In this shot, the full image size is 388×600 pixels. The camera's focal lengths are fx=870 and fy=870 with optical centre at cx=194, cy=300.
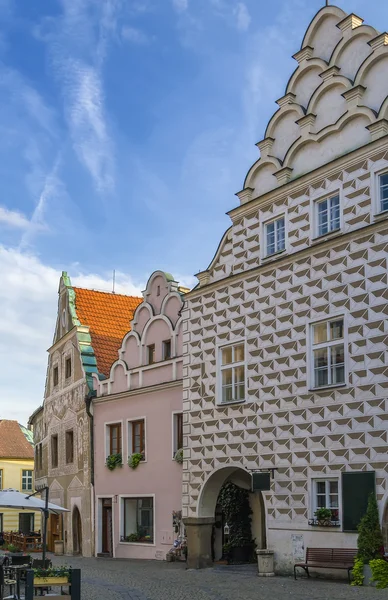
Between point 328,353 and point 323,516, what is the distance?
138 inches

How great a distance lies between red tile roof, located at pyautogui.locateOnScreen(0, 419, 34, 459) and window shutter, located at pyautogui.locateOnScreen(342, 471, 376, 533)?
1700 inches

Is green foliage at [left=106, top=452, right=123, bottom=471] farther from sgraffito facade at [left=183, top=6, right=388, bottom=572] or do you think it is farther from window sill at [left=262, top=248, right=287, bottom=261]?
window sill at [left=262, top=248, right=287, bottom=261]

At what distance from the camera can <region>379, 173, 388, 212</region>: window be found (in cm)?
1850

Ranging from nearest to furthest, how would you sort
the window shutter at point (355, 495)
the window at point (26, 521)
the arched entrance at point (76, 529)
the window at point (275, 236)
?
the window shutter at point (355, 495), the window at point (275, 236), the arched entrance at point (76, 529), the window at point (26, 521)

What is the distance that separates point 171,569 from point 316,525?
576cm

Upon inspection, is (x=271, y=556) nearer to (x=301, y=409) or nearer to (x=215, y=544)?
(x=301, y=409)

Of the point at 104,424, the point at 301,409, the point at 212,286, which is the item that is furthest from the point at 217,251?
the point at 104,424

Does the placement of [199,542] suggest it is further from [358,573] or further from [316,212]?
[316,212]

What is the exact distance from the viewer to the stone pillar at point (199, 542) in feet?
74.2

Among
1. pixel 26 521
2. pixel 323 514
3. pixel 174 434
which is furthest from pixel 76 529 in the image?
pixel 26 521

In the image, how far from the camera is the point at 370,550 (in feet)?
56.1

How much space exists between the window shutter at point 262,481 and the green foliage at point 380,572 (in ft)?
12.9

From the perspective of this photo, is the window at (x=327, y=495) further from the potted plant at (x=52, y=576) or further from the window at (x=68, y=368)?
the window at (x=68, y=368)

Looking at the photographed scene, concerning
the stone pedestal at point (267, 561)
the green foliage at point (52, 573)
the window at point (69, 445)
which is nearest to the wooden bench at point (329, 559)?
the stone pedestal at point (267, 561)
